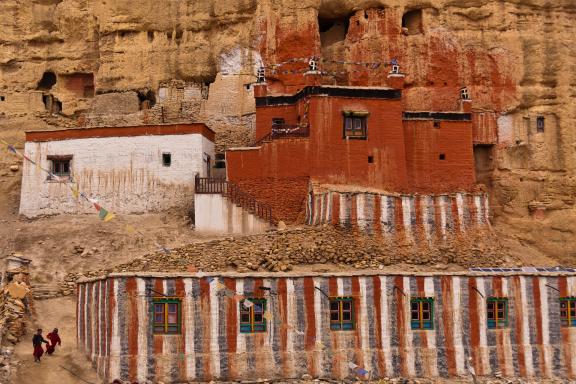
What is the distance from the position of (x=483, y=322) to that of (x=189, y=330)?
27.2 ft

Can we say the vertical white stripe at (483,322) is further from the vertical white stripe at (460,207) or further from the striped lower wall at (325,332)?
the vertical white stripe at (460,207)

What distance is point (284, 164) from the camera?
36.9 meters

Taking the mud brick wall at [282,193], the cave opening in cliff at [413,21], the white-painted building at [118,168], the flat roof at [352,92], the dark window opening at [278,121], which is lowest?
the mud brick wall at [282,193]

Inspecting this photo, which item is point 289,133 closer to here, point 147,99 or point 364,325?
point 147,99

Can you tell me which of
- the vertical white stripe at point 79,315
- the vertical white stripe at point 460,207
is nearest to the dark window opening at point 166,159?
the vertical white stripe at point 79,315

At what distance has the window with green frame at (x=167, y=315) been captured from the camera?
2431cm

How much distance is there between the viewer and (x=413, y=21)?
Answer: 144 feet

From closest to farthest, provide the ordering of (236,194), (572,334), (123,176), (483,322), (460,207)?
(483,322) < (572,334) < (460,207) < (236,194) < (123,176)

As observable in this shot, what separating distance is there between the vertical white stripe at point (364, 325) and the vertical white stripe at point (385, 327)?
425mm

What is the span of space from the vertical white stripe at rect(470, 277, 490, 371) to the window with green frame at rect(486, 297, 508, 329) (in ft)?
0.59

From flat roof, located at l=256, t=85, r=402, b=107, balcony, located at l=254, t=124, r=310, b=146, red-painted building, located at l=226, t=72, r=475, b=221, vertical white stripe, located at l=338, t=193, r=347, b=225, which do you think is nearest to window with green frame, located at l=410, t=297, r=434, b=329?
vertical white stripe, located at l=338, t=193, r=347, b=225

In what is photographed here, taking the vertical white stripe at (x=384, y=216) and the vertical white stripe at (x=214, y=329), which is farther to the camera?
the vertical white stripe at (x=384, y=216)

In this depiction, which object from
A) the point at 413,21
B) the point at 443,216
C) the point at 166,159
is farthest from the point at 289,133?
the point at 413,21

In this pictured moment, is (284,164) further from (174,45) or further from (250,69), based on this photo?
(174,45)
